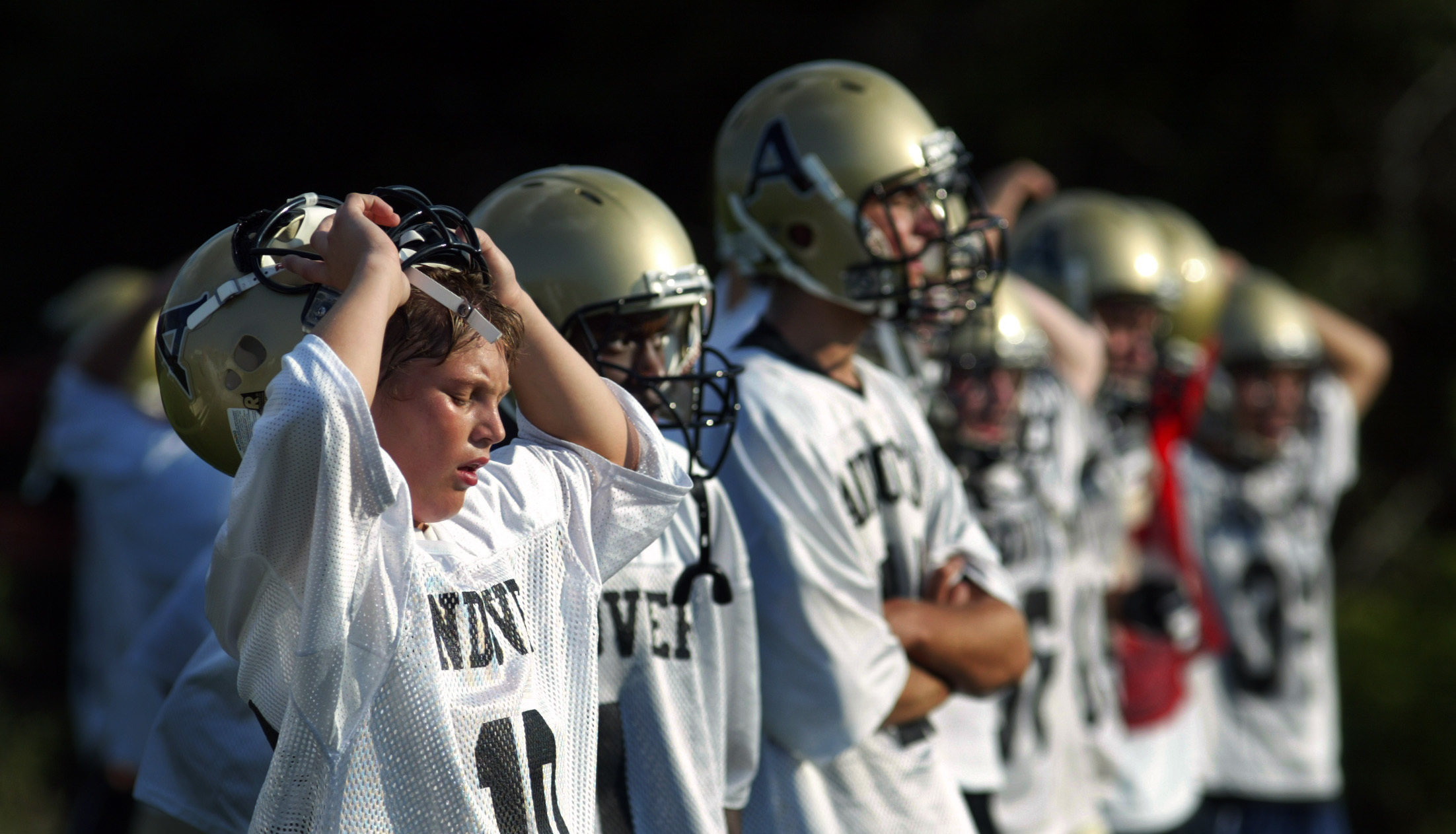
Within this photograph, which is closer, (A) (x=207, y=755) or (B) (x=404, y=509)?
(B) (x=404, y=509)

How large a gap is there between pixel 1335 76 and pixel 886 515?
6.58 meters

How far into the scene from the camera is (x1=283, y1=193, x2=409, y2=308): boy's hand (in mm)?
1869

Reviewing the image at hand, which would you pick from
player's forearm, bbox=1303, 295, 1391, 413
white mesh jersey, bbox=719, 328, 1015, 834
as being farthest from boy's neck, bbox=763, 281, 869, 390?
player's forearm, bbox=1303, 295, 1391, 413

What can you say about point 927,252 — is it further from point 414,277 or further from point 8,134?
point 8,134

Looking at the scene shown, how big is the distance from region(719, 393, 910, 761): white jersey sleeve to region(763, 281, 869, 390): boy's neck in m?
0.34

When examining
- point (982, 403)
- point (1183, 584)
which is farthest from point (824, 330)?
point (1183, 584)

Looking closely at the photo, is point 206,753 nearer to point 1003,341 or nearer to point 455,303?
point 455,303

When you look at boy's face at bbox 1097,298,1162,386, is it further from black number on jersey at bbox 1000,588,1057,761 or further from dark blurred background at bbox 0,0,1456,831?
dark blurred background at bbox 0,0,1456,831

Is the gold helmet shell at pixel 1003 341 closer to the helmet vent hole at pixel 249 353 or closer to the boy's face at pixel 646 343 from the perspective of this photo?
the boy's face at pixel 646 343

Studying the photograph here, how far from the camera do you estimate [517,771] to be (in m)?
2.04

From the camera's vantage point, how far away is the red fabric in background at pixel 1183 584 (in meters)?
5.74

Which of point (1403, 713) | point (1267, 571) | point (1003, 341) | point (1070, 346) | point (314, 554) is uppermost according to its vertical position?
point (314, 554)

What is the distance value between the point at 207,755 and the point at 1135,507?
400 centimetres

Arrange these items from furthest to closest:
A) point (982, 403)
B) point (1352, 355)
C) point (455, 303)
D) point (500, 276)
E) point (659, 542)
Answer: point (1352, 355)
point (982, 403)
point (659, 542)
point (500, 276)
point (455, 303)
